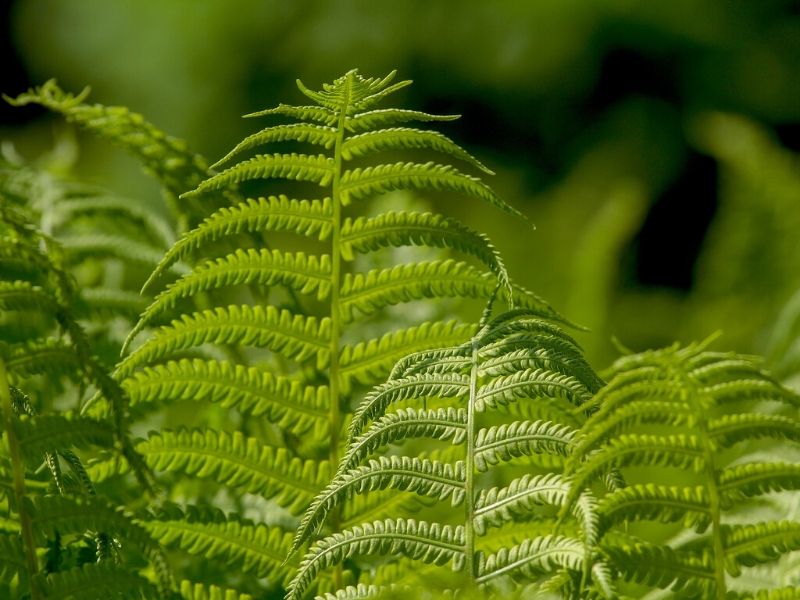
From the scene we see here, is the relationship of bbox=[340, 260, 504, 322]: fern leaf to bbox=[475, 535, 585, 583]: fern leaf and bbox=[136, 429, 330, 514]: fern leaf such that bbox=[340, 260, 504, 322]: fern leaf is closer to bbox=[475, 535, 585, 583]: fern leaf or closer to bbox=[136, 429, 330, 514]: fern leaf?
bbox=[136, 429, 330, 514]: fern leaf

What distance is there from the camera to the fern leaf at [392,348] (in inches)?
31.4

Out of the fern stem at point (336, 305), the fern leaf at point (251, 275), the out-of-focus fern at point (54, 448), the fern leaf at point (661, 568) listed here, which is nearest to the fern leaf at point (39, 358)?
the out-of-focus fern at point (54, 448)

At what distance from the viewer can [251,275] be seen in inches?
30.3

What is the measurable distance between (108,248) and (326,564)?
74 cm

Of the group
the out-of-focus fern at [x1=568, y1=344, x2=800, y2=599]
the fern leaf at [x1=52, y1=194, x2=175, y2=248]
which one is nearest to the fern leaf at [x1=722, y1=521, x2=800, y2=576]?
the out-of-focus fern at [x1=568, y1=344, x2=800, y2=599]

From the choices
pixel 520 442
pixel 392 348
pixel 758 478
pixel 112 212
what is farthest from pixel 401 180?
pixel 112 212

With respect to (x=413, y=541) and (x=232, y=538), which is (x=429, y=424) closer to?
(x=413, y=541)

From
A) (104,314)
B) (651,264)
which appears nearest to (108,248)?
(104,314)

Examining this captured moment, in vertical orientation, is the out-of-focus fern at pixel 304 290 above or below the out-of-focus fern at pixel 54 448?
above

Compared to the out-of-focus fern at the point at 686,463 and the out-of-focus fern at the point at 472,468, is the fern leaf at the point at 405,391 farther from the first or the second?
the out-of-focus fern at the point at 686,463

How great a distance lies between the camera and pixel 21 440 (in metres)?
0.59

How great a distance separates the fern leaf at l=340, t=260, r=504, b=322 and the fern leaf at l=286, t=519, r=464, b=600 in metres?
0.20

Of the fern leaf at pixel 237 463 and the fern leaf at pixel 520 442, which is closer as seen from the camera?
the fern leaf at pixel 520 442

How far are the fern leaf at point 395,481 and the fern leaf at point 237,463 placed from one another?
0.14 metres
